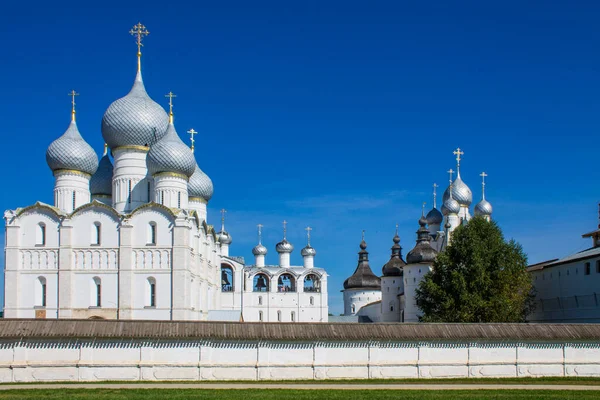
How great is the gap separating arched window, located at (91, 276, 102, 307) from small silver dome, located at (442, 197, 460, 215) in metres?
32.7

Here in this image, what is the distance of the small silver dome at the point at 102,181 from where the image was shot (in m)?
40.3

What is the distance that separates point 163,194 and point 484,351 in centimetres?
1886

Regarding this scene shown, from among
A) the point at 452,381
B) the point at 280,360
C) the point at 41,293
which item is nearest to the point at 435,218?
the point at 41,293

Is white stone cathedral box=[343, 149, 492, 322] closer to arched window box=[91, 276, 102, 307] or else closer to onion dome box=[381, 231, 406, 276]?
onion dome box=[381, 231, 406, 276]

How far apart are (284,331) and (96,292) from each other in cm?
1592

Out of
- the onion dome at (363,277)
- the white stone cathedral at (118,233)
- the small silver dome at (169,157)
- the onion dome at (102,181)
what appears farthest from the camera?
the onion dome at (363,277)

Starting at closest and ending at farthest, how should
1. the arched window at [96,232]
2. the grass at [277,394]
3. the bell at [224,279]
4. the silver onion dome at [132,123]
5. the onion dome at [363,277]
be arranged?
the grass at [277,394] → the arched window at [96,232] → the silver onion dome at [132,123] → the bell at [224,279] → the onion dome at [363,277]

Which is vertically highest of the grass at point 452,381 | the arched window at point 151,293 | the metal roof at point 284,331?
the arched window at point 151,293

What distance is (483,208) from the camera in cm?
6266

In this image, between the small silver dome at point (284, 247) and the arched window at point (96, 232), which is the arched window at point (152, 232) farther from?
the small silver dome at point (284, 247)

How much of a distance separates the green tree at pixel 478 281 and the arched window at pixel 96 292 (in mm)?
14870

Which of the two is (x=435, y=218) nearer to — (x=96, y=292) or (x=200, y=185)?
(x=200, y=185)

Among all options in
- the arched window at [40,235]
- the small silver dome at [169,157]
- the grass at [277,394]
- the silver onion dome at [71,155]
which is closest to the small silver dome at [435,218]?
the small silver dome at [169,157]

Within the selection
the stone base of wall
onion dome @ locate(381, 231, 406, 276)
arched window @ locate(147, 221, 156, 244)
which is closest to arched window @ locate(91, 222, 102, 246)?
arched window @ locate(147, 221, 156, 244)
